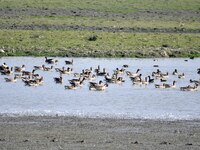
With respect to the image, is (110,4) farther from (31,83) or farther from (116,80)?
(31,83)

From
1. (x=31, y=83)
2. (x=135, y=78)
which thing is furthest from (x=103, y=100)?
(x=135, y=78)

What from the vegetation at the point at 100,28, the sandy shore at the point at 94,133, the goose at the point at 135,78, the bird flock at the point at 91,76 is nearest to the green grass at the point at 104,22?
the vegetation at the point at 100,28

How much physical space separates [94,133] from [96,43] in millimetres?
23261

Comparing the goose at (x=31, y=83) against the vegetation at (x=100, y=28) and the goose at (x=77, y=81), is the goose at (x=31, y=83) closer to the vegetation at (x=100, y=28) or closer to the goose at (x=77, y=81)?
the goose at (x=77, y=81)

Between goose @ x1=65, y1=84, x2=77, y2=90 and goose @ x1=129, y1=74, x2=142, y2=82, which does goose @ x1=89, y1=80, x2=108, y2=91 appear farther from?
goose @ x1=129, y1=74, x2=142, y2=82

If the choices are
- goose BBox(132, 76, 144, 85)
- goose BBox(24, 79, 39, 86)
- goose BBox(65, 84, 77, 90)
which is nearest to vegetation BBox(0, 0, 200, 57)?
goose BBox(132, 76, 144, 85)

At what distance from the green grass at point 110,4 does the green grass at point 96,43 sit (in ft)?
50.4

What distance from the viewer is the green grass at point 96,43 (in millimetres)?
39906

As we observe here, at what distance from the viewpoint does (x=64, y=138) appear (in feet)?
61.6

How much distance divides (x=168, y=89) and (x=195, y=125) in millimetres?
8603

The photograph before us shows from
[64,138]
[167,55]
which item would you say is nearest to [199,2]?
[167,55]

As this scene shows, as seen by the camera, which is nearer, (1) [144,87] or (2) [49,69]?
(1) [144,87]

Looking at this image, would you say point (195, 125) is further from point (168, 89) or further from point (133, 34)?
point (133, 34)

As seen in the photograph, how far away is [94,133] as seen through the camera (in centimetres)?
1947
